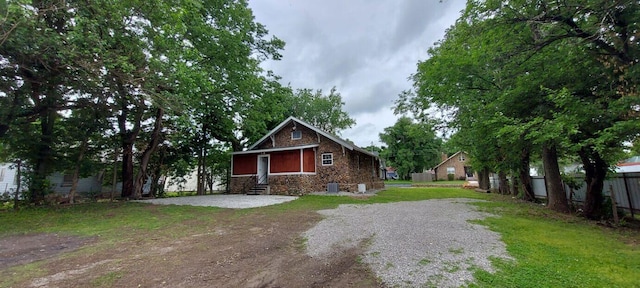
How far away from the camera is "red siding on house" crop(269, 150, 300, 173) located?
56.6ft

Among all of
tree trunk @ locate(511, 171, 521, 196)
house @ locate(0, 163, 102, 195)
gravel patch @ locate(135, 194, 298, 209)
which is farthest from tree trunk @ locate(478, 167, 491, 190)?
house @ locate(0, 163, 102, 195)

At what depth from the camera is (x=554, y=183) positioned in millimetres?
9922

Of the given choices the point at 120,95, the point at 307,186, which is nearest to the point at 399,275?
the point at 120,95

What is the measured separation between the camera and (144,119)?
1564 centimetres

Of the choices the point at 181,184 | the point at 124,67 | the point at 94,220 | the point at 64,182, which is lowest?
the point at 94,220

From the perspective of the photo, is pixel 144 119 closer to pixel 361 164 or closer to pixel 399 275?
pixel 361 164

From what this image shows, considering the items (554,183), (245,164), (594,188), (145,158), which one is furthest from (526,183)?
(145,158)

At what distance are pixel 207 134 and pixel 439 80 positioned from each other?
1534cm

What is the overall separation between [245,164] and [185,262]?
1515cm

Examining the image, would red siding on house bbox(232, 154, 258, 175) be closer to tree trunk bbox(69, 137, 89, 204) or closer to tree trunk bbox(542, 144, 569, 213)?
tree trunk bbox(69, 137, 89, 204)

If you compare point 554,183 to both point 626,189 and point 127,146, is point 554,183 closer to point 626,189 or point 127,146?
point 626,189

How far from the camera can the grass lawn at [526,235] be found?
3381 mm

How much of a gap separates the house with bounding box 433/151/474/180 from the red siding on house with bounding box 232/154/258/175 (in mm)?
35133

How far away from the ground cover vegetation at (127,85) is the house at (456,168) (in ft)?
114
